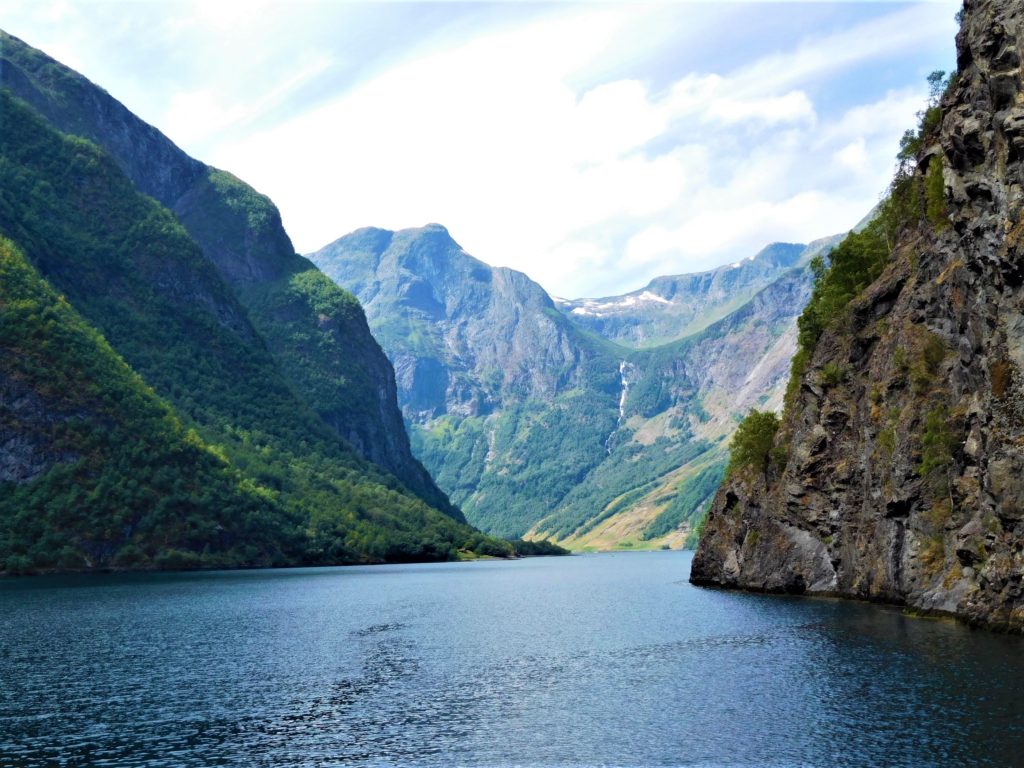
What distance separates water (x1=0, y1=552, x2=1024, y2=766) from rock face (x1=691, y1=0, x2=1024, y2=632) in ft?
21.0

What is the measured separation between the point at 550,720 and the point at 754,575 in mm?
94523

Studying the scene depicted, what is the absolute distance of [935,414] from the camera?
94.4 m

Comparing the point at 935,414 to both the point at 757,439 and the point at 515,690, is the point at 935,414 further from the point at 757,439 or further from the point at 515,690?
the point at 757,439

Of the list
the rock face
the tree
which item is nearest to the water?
the rock face

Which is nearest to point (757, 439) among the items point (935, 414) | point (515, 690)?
point (935, 414)

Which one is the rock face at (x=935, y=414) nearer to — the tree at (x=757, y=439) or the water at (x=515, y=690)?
the tree at (x=757, y=439)

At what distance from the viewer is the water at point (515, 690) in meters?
48.6

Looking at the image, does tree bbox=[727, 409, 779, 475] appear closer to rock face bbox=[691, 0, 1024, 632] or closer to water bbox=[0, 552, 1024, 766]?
rock face bbox=[691, 0, 1024, 632]

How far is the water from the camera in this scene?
48.6m

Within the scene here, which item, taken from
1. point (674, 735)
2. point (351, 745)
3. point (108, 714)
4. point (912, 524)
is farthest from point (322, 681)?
point (912, 524)

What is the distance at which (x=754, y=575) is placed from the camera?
5645 inches

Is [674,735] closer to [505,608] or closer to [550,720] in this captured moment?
[550,720]

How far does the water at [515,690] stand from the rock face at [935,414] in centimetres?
641

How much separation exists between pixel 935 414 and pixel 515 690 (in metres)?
54.3
